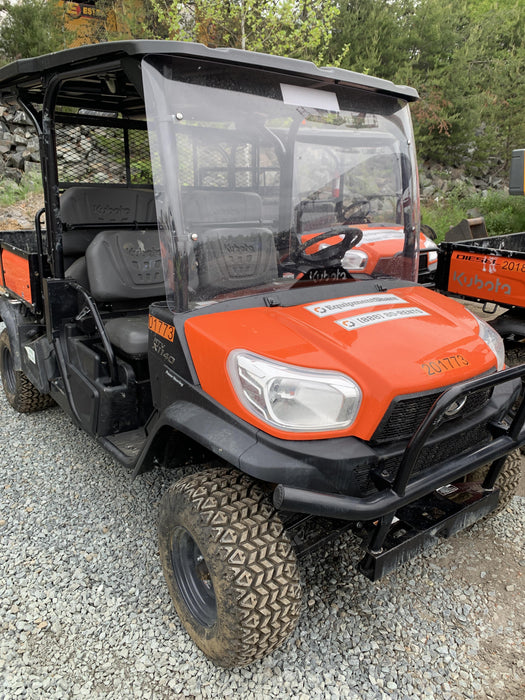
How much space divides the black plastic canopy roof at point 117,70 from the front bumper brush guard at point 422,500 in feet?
4.79

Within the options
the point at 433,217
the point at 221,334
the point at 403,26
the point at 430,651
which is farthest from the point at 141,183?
the point at 403,26

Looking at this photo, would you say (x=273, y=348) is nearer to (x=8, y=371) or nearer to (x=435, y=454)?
(x=435, y=454)

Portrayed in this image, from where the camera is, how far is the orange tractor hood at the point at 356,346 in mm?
1912

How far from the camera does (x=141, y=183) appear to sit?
391 cm

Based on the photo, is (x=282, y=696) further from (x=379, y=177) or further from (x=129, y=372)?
(x=379, y=177)

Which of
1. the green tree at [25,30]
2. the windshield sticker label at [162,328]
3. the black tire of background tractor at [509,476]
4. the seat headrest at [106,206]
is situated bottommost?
the black tire of background tractor at [509,476]

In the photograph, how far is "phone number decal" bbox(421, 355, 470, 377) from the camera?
78.2 inches

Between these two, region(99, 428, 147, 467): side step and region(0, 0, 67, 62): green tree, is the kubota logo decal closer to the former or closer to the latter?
region(99, 428, 147, 467): side step

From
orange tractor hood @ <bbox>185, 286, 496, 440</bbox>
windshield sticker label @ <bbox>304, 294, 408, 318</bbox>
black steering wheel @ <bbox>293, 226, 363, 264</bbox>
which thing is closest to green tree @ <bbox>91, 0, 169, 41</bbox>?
black steering wheel @ <bbox>293, 226, 363, 264</bbox>

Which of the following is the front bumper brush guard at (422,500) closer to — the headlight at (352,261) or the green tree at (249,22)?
the headlight at (352,261)

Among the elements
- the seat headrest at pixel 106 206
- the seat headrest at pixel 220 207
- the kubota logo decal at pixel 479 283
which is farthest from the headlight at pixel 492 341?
the seat headrest at pixel 106 206

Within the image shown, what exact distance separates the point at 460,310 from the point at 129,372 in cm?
170

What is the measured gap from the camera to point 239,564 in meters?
1.92

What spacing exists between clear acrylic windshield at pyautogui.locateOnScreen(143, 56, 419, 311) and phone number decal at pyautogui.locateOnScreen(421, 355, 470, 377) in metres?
0.67
